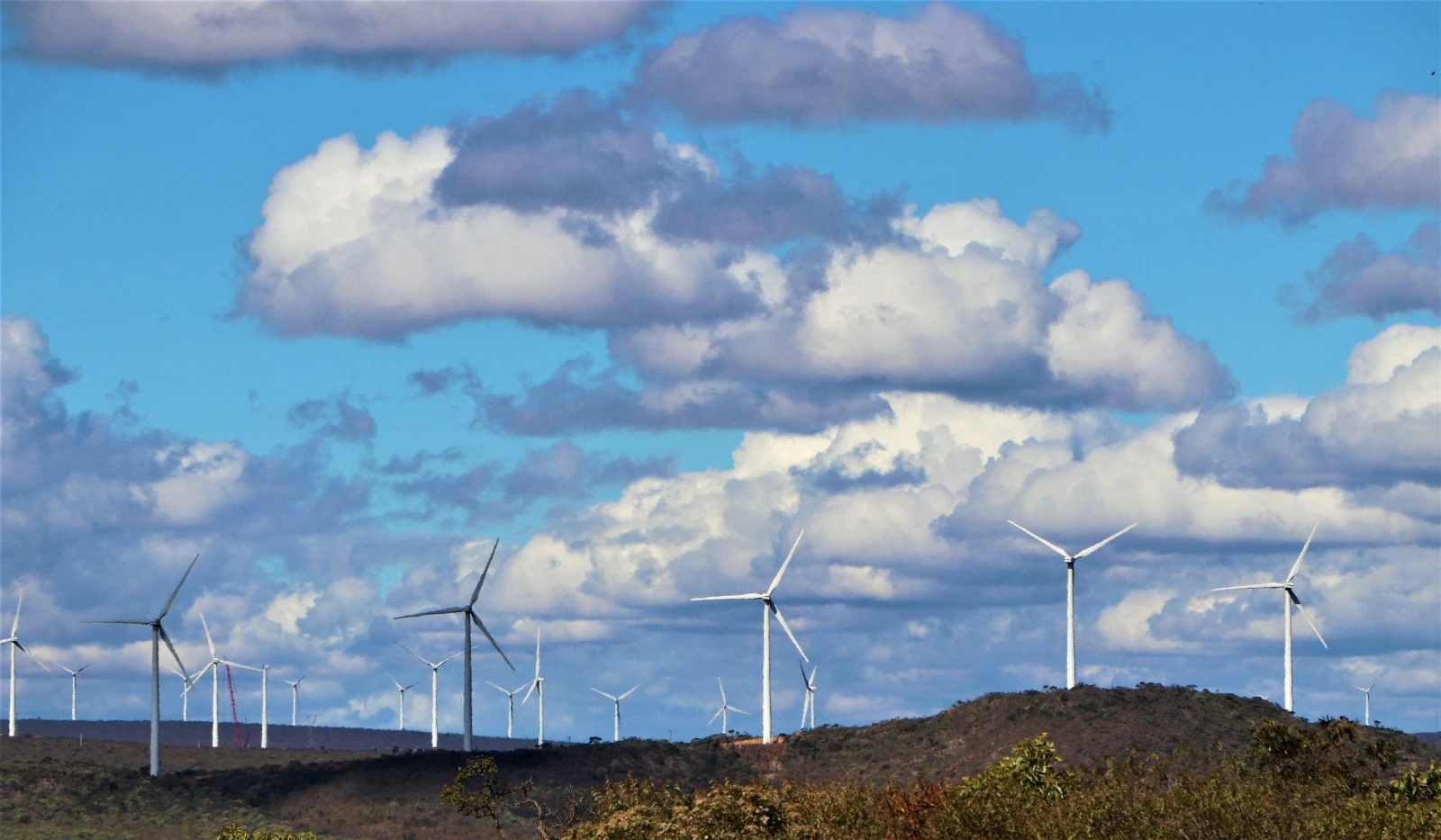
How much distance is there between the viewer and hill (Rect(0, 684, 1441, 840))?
6043 inches

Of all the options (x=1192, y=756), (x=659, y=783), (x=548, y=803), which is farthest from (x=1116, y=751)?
(x=548, y=803)

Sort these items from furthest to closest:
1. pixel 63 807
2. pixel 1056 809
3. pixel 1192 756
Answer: pixel 63 807 → pixel 1192 756 → pixel 1056 809

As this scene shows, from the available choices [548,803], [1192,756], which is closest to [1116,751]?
[1192,756]

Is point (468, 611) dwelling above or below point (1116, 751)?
above

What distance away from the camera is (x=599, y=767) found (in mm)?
165375

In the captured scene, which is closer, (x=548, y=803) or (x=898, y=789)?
(x=898, y=789)

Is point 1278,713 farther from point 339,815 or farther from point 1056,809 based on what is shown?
point 1056,809

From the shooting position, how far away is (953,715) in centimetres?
17112

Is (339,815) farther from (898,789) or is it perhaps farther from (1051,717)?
(898,789)

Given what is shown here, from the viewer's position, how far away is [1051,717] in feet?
528

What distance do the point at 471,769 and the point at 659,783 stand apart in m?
65.4

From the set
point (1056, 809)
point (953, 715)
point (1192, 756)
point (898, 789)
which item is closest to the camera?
point (1056, 809)

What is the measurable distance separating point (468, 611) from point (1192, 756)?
6823cm

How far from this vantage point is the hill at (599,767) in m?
154
